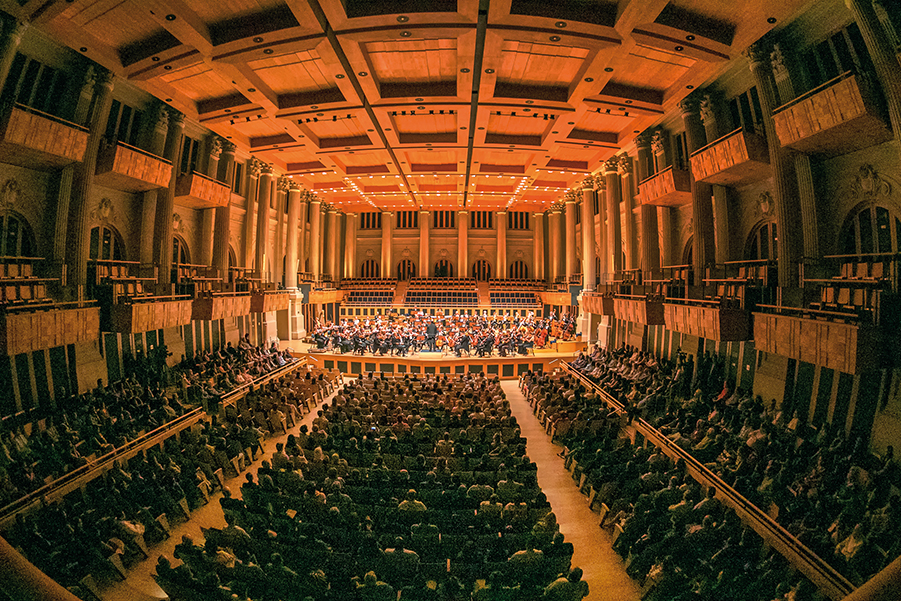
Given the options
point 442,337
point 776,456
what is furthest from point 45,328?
point 776,456

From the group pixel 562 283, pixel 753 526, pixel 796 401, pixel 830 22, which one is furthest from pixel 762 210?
pixel 562 283

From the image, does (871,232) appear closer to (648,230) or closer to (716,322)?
(716,322)

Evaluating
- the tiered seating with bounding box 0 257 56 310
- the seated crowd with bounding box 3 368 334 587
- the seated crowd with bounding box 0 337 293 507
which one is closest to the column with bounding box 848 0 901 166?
the seated crowd with bounding box 3 368 334 587

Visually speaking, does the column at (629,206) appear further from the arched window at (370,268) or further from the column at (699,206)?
the arched window at (370,268)

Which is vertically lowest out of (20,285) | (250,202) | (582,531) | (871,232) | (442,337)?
(582,531)

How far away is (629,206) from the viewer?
1670cm

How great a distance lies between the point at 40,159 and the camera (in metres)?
9.23

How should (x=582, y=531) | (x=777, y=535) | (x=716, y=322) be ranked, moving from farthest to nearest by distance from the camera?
(x=716, y=322) < (x=582, y=531) < (x=777, y=535)

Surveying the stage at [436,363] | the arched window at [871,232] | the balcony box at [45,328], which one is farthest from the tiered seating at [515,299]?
the balcony box at [45,328]

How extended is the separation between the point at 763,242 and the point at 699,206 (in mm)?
1792

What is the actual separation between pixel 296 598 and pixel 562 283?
22.8m

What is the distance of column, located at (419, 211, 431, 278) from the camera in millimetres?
30620

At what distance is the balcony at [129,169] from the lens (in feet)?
34.8

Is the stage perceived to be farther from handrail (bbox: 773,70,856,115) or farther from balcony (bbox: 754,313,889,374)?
handrail (bbox: 773,70,856,115)
